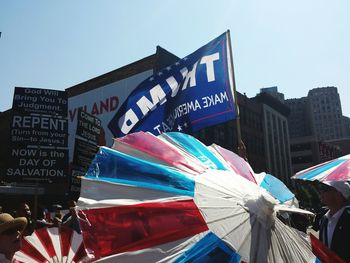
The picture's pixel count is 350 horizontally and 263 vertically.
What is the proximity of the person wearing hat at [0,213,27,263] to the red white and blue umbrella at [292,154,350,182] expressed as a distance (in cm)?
218

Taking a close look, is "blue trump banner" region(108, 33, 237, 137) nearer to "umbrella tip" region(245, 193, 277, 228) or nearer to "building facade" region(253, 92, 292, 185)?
"umbrella tip" region(245, 193, 277, 228)

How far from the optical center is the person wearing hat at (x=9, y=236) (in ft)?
8.82

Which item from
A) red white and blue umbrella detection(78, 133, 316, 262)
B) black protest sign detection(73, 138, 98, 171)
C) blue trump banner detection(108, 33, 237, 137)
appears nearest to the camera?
red white and blue umbrella detection(78, 133, 316, 262)

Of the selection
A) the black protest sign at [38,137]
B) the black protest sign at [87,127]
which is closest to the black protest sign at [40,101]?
the black protest sign at [38,137]

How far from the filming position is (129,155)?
2.30 metres

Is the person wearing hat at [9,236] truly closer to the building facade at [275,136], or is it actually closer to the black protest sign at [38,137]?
the black protest sign at [38,137]

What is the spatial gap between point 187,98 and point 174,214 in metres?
5.05

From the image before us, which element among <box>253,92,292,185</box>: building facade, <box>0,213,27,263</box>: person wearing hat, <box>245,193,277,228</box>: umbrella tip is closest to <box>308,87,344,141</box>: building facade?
<box>253,92,292,185</box>: building facade

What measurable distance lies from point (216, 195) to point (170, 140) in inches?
22.7

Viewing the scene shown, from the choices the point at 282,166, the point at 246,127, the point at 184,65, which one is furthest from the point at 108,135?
the point at 282,166

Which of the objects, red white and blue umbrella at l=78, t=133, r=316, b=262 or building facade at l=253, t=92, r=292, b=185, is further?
building facade at l=253, t=92, r=292, b=185

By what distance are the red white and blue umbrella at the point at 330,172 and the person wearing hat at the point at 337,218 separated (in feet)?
0.23

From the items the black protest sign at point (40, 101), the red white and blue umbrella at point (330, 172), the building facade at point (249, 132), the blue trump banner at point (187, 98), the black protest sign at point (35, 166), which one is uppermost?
the building facade at point (249, 132)

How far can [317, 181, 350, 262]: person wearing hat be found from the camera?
10.4ft
